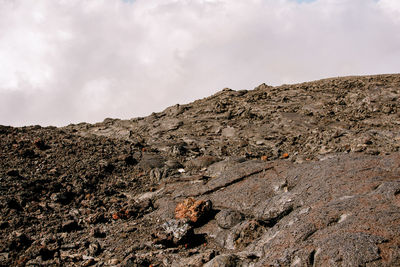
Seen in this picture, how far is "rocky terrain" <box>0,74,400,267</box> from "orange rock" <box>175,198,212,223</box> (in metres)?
0.03

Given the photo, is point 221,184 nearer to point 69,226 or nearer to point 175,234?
point 175,234

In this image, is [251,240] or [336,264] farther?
[251,240]

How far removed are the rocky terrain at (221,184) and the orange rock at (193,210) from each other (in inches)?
1.3

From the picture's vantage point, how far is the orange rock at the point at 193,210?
26.2 ft

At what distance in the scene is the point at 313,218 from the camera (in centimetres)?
567

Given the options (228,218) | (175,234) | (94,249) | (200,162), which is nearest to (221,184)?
(228,218)

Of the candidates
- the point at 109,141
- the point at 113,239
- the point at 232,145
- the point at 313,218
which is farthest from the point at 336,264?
the point at 109,141

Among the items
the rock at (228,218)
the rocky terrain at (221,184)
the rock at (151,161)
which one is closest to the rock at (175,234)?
the rocky terrain at (221,184)

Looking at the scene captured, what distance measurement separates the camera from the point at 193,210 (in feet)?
26.6

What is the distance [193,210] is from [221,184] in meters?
1.50

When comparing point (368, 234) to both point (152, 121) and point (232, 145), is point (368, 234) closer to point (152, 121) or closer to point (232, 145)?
point (232, 145)

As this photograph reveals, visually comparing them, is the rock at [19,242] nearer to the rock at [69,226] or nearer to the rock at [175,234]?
the rock at [69,226]

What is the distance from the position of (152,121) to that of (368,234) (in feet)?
40.3

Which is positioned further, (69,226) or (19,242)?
(69,226)
